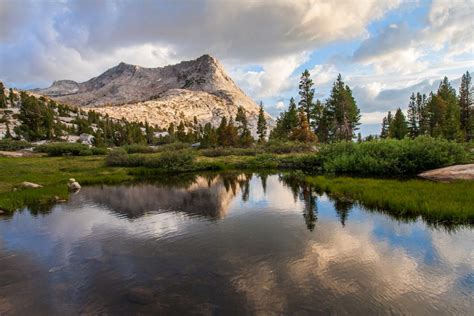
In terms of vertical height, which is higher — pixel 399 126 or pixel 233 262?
pixel 399 126

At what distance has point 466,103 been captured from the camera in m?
74.2

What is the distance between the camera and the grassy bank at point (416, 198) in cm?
1424

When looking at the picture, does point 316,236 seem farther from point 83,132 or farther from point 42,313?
point 83,132

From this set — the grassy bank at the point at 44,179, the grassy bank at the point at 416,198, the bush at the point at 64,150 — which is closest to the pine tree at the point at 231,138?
the bush at the point at 64,150

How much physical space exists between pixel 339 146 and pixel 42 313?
3485 cm

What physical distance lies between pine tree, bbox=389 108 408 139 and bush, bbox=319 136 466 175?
57.6 meters

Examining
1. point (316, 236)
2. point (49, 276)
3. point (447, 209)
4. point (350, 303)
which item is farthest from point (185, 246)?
point (447, 209)

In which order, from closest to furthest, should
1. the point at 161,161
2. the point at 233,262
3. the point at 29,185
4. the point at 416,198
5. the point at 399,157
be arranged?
the point at 233,262
the point at 416,198
the point at 29,185
the point at 399,157
the point at 161,161

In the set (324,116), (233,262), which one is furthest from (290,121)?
(233,262)

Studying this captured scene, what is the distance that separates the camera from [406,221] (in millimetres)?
14578

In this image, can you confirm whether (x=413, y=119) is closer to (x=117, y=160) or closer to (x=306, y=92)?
(x=306, y=92)

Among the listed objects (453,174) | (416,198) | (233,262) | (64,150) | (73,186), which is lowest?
(233,262)

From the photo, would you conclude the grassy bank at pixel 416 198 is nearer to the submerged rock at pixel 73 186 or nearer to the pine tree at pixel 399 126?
the submerged rock at pixel 73 186

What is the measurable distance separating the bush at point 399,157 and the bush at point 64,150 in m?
48.8
